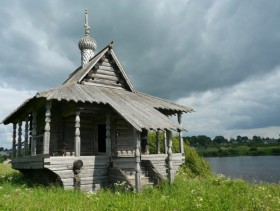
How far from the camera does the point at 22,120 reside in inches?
735

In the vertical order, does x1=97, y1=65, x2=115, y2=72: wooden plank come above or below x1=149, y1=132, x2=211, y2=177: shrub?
above

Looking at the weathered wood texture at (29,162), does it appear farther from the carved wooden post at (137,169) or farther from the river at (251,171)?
the river at (251,171)

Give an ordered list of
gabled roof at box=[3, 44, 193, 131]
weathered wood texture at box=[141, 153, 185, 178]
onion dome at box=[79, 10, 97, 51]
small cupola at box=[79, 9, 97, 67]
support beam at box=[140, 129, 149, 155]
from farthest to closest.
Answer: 1. onion dome at box=[79, 10, 97, 51]
2. small cupola at box=[79, 9, 97, 67]
3. support beam at box=[140, 129, 149, 155]
4. weathered wood texture at box=[141, 153, 185, 178]
5. gabled roof at box=[3, 44, 193, 131]

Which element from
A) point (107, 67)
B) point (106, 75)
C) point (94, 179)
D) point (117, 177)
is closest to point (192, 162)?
point (106, 75)

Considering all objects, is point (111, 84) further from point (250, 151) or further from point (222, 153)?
point (250, 151)

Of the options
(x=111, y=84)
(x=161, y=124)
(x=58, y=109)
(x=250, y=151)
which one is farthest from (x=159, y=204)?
(x=250, y=151)

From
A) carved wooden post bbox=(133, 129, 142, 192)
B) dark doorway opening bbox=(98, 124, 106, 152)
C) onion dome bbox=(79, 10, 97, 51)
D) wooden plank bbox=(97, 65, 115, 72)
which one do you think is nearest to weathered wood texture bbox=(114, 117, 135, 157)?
dark doorway opening bbox=(98, 124, 106, 152)

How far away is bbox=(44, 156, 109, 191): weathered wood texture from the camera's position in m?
12.9

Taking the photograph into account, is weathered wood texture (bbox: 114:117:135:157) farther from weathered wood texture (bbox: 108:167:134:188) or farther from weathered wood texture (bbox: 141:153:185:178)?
weathered wood texture (bbox: 108:167:134:188)

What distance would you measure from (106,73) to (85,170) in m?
6.68

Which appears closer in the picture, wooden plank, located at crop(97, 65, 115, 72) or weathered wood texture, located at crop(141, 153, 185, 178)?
weathered wood texture, located at crop(141, 153, 185, 178)

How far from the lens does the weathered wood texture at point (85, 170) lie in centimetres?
1290

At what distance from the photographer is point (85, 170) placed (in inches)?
542

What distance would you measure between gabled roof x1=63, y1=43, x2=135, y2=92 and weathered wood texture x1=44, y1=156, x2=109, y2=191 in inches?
201
